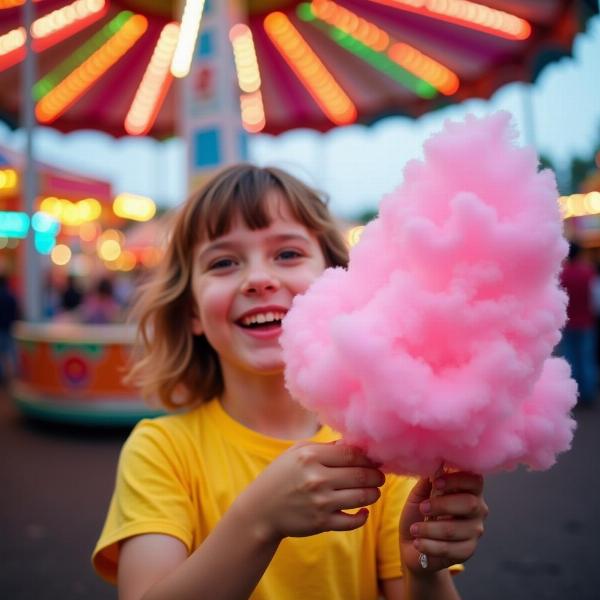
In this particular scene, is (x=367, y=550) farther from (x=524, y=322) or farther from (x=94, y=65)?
(x=94, y=65)

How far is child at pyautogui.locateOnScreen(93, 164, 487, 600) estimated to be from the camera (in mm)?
818

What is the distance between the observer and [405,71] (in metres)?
7.56

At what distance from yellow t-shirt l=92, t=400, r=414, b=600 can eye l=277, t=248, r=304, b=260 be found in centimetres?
41

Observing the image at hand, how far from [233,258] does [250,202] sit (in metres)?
0.15

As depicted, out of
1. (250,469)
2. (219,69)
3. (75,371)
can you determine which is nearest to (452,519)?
(250,469)

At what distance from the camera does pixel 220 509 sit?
1149mm

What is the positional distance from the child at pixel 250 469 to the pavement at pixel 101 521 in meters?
1.75

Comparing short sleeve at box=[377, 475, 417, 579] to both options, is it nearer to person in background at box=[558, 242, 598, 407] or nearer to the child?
the child

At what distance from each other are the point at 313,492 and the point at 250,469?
44cm

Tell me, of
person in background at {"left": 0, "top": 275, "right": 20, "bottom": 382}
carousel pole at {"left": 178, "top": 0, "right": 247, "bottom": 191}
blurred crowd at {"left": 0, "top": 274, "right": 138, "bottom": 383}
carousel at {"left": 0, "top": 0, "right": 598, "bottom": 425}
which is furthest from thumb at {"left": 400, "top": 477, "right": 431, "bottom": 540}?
person in background at {"left": 0, "top": 275, "right": 20, "bottom": 382}

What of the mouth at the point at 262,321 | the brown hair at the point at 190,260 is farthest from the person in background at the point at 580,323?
the mouth at the point at 262,321

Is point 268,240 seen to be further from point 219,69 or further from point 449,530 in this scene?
point 219,69

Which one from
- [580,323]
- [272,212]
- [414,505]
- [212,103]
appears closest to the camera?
[414,505]

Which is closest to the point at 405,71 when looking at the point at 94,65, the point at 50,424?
the point at 94,65
